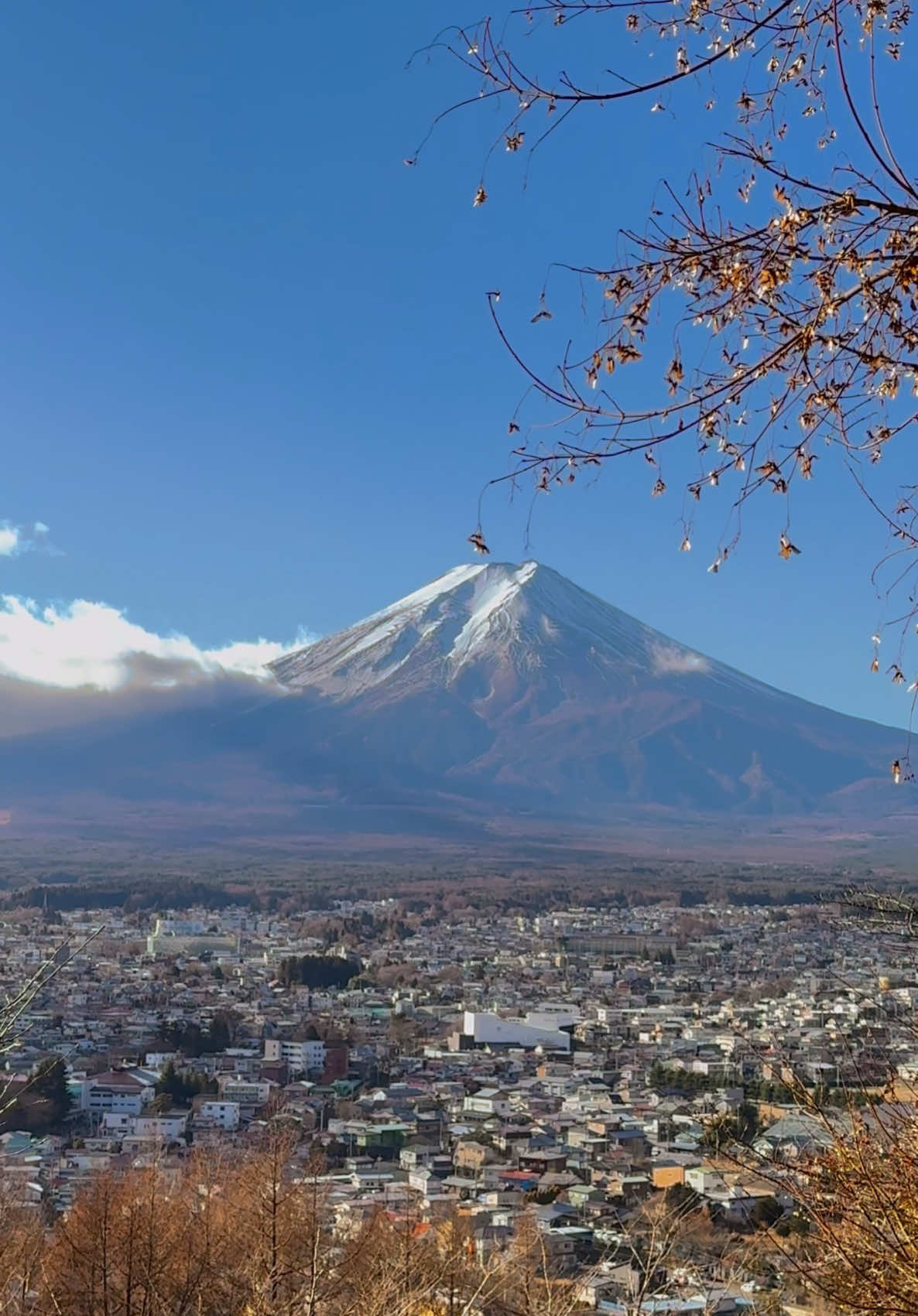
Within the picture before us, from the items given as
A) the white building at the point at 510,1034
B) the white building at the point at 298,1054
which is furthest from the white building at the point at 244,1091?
the white building at the point at 510,1034

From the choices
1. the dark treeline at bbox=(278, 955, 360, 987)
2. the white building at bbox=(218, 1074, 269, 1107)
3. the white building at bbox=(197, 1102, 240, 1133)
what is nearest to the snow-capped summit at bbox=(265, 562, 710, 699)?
the dark treeline at bbox=(278, 955, 360, 987)

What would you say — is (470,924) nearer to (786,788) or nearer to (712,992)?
(712,992)

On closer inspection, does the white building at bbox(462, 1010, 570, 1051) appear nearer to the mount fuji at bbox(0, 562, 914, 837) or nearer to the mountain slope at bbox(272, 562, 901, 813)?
the mount fuji at bbox(0, 562, 914, 837)

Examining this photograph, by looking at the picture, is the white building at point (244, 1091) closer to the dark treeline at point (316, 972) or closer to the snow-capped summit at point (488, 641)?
the dark treeline at point (316, 972)

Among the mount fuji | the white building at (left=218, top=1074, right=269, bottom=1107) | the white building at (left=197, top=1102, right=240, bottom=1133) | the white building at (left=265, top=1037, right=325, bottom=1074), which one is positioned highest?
the mount fuji

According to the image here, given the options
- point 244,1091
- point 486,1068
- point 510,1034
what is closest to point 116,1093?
point 244,1091

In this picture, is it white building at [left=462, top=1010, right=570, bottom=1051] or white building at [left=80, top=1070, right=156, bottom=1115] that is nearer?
white building at [left=80, top=1070, right=156, bottom=1115]

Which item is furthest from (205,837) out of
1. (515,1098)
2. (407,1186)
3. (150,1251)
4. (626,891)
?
(150,1251)

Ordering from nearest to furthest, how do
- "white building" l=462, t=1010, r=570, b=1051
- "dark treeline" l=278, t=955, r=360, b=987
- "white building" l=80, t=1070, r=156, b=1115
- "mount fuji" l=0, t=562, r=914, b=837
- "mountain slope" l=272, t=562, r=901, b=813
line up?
"white building" l=80, t=1070, r=156, b=1115 < "white building" l=462, t=1010, r=570, b=1051 < "dark treeline" l=278, t=955, r=360, b=987 < "mount fuji" l=0, t=562, r=914, b=837 < "mountain slope" l=272, t=562, r=901, b=813
